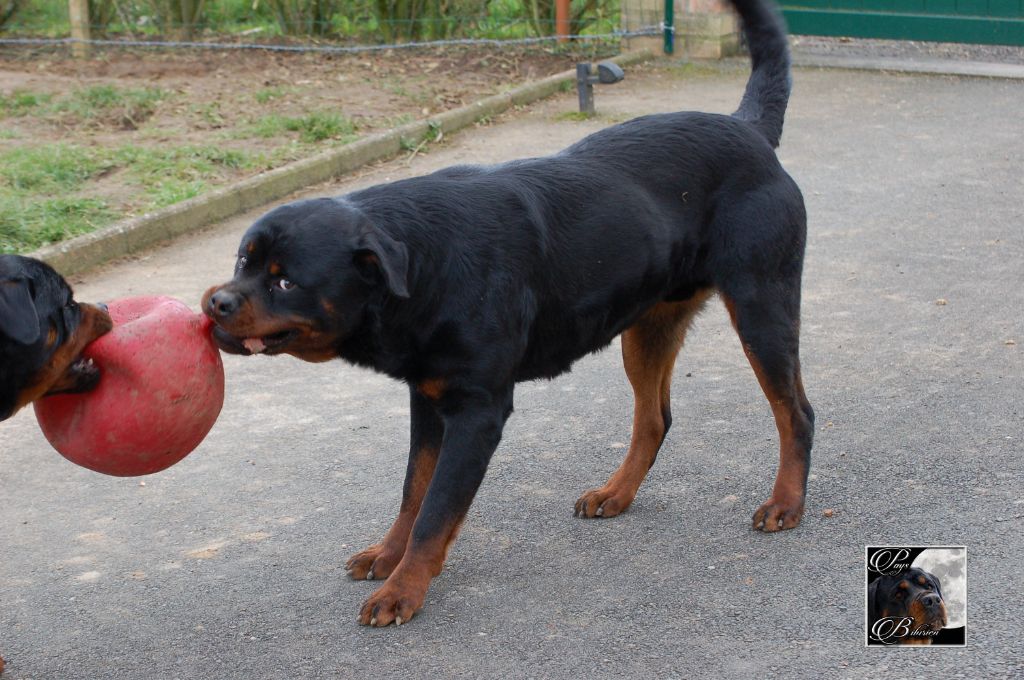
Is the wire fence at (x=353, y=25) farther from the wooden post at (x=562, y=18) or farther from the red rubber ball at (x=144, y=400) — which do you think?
the red rubber ball at (x=144, y=400)

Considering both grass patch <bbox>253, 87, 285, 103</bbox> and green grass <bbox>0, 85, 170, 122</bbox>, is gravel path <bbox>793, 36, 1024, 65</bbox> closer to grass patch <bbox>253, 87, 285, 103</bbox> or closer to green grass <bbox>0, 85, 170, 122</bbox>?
grass patch <bbox>253, 87, 285, 103</bbox>

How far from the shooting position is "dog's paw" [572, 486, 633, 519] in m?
4.62

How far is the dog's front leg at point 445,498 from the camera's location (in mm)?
3859

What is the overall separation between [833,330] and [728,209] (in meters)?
2.40

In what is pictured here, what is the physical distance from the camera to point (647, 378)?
15.7 feet

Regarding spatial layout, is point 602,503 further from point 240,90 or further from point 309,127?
point 240,90

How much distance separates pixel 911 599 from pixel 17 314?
2.81 meters

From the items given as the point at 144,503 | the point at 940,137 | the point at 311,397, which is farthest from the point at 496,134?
the point at 144,503

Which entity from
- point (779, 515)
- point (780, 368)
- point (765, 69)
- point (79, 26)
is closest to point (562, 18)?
point (79, 26)

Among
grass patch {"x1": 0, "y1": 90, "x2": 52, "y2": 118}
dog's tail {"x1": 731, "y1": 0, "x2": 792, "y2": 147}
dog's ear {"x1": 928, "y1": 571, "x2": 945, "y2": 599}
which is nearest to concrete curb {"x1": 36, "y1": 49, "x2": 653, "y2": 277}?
grass patch {"x1": 0, "y1": 90, "x2": 52, "y2": 118}

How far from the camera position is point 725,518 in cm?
455

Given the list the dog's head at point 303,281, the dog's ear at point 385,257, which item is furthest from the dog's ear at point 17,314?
the dog's ear at point 385,257

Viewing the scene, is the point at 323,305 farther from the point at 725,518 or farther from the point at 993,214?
the point at 993,214

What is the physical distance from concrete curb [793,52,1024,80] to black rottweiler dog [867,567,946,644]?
1186 centimetres
